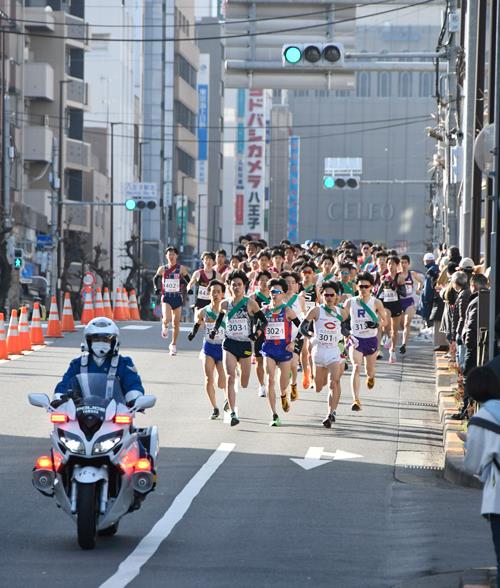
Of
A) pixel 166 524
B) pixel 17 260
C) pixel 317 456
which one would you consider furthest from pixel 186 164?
pixel 166 524

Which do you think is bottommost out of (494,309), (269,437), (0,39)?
(269,437)

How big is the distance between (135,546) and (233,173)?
471 ft

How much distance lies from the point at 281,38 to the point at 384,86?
467 ft

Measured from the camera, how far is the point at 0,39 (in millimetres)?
66000

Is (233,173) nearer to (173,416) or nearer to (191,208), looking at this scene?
(191,208)

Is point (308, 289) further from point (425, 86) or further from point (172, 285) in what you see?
point (425, 86)

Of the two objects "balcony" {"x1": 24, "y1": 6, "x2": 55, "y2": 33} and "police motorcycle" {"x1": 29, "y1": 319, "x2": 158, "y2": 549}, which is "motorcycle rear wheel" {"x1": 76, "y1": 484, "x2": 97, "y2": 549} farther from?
"balcony" {"x1": 24, "y1": 6, "x2": 55, "y2": 33}

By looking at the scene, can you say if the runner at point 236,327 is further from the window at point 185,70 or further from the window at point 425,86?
the window at point 425,86

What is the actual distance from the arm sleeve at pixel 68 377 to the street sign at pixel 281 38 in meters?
16.2

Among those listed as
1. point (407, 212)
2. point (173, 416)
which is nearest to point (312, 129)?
point (407, 212)

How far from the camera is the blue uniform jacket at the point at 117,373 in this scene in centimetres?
1132

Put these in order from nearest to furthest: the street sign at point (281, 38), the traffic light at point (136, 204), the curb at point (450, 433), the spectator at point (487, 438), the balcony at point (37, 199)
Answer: the spectator at point (487, 438) < the curb at point (450, 433) < the street sign at point (281, 38) < the traffic light at point (136, 204) < the balcony at point (37, 199)

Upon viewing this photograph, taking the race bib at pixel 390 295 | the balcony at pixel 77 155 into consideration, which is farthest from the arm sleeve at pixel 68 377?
the balcony at pixel 77 155

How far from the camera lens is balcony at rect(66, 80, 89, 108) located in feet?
270
